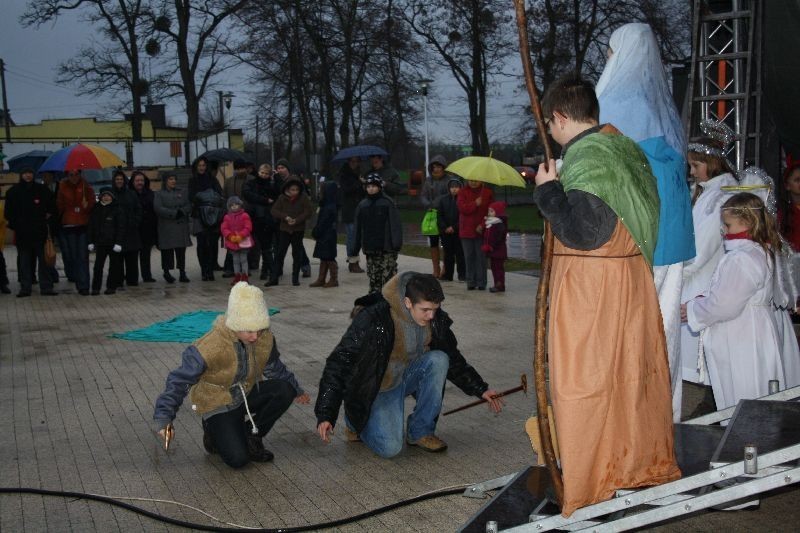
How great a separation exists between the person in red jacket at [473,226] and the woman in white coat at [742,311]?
27.4ft

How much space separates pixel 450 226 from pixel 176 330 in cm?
503

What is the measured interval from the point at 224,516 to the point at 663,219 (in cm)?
276

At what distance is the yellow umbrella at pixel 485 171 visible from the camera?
47.7ft

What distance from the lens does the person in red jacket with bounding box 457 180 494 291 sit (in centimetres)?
1476

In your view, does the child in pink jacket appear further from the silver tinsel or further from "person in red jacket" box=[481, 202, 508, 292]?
the silver tinsel

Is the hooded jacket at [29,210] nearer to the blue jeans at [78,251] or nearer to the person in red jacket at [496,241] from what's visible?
the blue jeans at [78,251]

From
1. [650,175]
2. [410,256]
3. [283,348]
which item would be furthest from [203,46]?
[650,175]

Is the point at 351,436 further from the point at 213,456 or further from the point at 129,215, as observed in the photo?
the point at 129,215

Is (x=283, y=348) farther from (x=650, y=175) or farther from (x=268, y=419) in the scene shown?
(x=650, y=175)

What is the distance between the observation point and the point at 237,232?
642 inches

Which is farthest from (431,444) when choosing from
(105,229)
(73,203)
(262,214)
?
(262,214)

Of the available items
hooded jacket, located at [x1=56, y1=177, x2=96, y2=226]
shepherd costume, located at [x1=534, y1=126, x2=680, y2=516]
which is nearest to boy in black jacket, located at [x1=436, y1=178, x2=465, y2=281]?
hooded jacket, located at [x1=56, y1=177, x2=96, y2=226]

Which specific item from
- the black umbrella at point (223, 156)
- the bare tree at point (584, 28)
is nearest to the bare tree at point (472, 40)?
the bare tree at point (584, 28)

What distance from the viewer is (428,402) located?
21.9ft
